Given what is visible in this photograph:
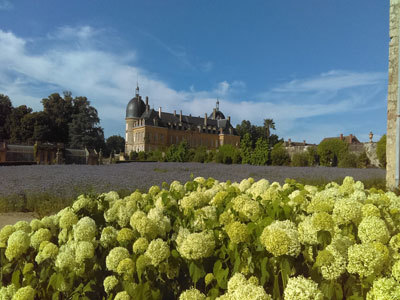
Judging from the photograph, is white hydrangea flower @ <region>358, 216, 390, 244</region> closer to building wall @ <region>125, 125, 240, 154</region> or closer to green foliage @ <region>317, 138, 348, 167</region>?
green foliage @ <region>317, 138, 348, 167</region>

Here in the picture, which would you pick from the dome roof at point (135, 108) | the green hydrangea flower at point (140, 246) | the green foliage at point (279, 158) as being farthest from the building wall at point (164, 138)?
the green hydrangea flower at point (140, 246)

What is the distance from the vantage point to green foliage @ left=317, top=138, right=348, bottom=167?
25.3 m

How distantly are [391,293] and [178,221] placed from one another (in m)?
1.40

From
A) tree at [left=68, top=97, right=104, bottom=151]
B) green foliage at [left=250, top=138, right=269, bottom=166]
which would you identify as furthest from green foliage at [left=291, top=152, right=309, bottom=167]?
tree at [left=68, top=97, right=104, bottom=151]

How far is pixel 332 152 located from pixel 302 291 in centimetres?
2671

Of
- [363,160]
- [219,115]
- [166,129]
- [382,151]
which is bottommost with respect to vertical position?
[363,160]

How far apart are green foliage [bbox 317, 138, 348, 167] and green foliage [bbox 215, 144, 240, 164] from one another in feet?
24.9

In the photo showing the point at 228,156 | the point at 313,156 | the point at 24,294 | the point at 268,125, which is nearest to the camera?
the point at 24,294

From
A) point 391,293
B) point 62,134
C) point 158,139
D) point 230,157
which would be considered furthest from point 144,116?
point 391,293

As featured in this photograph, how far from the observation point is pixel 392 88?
23.6 feet

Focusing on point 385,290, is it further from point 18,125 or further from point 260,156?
point 18,125

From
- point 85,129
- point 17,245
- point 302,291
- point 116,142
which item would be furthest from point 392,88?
point 116,142

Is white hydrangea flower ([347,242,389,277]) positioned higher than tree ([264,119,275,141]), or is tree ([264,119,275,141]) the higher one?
tree ([264,119,275,141])

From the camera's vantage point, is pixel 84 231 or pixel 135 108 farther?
pixel 135 108
